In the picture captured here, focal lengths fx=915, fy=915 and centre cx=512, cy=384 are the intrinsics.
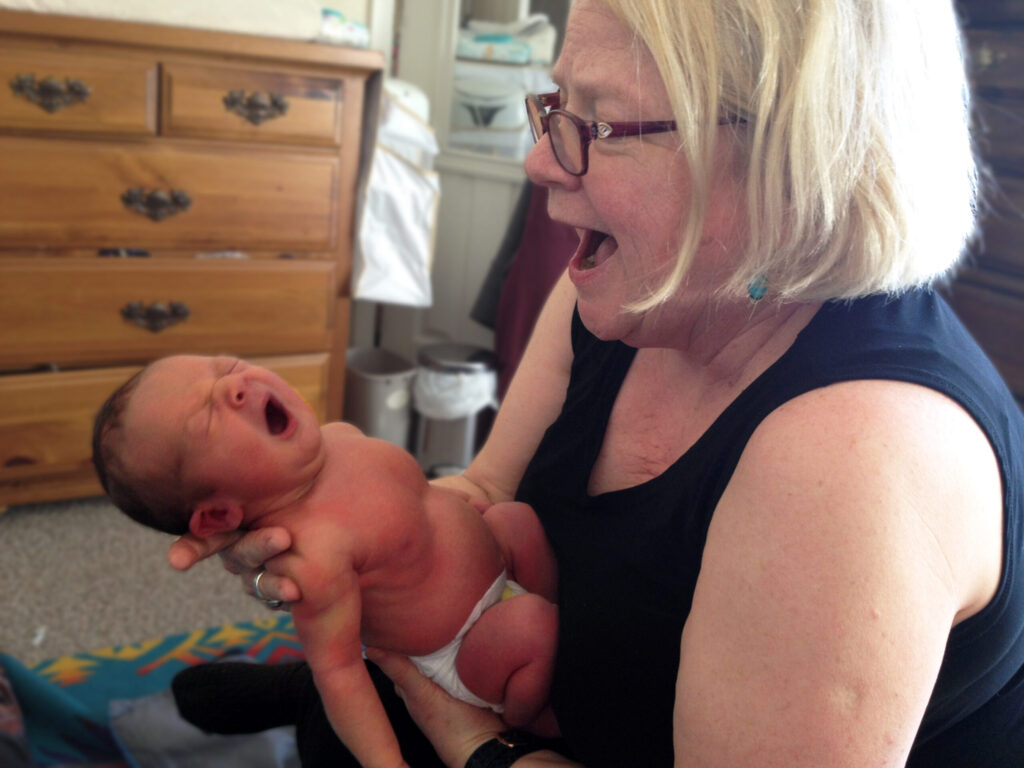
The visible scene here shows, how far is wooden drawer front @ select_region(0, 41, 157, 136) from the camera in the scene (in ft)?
6.22

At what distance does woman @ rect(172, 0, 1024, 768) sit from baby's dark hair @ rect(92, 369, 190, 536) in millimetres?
67

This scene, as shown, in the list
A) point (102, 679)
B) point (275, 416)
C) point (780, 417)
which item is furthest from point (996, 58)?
point (102, 679)

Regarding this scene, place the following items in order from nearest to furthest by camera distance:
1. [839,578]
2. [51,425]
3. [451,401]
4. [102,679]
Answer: [839,578] < [102,679] < [51,425] < [451,401]

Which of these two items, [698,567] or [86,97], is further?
[86,97]

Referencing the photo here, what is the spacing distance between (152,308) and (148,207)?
0.78 feet

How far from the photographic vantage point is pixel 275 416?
995 millimetres

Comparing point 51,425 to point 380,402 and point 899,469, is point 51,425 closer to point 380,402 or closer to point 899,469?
point 380,402

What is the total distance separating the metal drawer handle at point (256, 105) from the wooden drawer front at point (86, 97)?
170 millimetres

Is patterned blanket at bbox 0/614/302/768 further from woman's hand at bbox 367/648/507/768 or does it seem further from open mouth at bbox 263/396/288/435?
open mouth at bbox 263/396/288/435

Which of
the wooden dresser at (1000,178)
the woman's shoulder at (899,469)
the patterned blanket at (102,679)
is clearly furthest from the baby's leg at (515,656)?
the wooden dresser at (1000,178)

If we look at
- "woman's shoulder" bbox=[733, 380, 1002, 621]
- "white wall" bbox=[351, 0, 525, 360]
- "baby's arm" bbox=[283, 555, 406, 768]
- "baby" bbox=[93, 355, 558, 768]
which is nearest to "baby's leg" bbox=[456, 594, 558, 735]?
"baby" bbox=[93, 355, 558, 768]

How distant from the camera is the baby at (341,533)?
0.91 metres

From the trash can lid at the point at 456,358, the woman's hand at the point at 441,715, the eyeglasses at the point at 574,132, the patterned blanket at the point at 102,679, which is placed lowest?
the patterned blanket at the point at 102,679

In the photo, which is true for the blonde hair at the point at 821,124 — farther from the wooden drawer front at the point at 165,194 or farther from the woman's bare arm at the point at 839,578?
the wooden drawer front at the point at 165,194
